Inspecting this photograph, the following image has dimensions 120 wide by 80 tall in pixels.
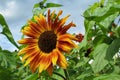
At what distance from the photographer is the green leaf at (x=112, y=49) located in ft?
6.55

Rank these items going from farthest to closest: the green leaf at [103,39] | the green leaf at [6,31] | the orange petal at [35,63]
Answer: the green leaf at [6,31] → the orange petal at [35,63] → the green leaf at [103,39]

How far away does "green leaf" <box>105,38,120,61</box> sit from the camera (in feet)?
6.55

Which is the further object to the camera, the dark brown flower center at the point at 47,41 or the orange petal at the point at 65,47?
the dark brown flower center at the point at 47,41

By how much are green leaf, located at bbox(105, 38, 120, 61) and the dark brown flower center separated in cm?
60

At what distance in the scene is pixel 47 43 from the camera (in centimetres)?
261

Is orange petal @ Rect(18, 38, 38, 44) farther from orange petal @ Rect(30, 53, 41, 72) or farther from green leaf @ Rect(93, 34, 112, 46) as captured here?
green leaf @ Rect(93, 34, 112, 46)

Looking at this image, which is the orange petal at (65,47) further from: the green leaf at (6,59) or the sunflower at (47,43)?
the green leaf at (6,59)

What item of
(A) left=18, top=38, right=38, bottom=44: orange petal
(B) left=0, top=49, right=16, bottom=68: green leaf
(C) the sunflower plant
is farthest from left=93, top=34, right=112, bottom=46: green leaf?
(B) left=0, top=49, right=16, bottom=68: green leaf

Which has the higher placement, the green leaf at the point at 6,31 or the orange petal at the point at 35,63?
the green leaf at the point at 6,31

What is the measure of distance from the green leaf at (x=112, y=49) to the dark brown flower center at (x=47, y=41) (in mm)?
602

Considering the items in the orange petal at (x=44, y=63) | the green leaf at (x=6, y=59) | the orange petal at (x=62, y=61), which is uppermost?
the green leaf at (x=6, y=59)

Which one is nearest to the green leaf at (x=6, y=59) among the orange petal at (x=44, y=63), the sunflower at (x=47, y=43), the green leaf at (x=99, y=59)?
the sunflower at (x=47, y=43)

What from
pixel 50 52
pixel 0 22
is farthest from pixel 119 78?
pixel 0 22

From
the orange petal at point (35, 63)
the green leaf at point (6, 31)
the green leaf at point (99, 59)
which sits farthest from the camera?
the green leaf at point (6, 31)
